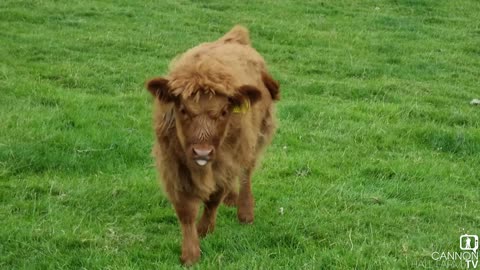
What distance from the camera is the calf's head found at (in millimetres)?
5160

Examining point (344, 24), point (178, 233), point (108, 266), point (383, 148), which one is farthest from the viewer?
point (344, 24)

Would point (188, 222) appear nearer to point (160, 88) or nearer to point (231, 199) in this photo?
point (160, 88)

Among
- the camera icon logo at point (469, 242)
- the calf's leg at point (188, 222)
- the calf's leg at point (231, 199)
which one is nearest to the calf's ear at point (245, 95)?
the calf's leg at point (188, 222)

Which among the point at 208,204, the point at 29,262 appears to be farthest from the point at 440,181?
the point at 29,262

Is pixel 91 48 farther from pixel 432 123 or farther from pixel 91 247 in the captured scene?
pixel 91 247

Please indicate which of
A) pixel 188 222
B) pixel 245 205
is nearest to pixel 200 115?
pixel 188 222

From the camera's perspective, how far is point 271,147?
30.2 feet

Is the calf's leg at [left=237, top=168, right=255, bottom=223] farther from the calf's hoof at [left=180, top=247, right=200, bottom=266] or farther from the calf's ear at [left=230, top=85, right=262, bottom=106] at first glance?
the calf's ear at [left=230, top=85, right=262, bottom=106]

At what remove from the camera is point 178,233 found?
6445 millimetres

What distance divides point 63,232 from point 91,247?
40 cm

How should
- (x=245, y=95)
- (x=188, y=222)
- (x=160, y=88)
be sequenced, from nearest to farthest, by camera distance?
(x=160, y=88)
(x=245, y=95)
(x=188, y=222)

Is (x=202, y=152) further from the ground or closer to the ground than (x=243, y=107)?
closer to the ground

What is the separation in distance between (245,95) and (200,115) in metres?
0.48

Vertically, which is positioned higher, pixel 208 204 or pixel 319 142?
pixel 208 204
